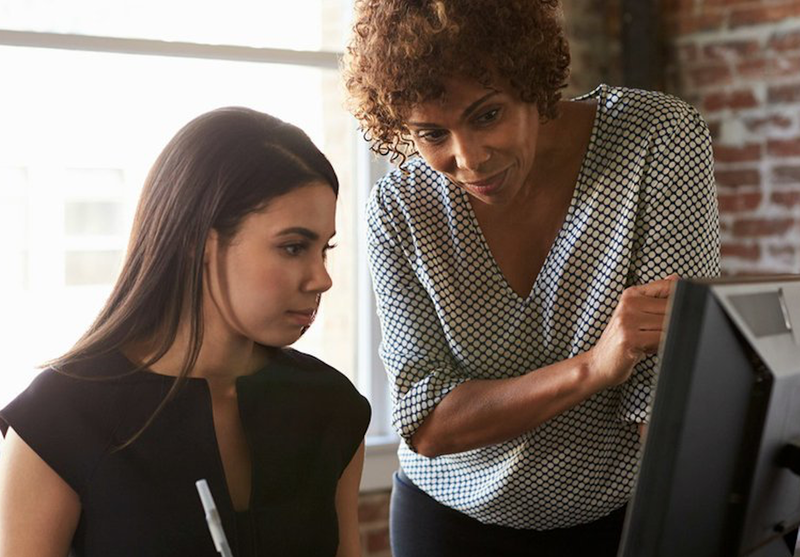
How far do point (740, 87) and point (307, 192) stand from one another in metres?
1.97

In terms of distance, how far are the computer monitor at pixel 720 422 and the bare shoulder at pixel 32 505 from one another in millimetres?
752

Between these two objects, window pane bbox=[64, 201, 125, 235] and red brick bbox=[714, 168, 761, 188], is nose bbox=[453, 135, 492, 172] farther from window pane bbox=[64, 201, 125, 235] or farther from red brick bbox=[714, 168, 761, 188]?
red brick bbox=[714, 168, 761, 188]

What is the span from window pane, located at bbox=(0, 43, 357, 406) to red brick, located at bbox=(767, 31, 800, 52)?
1388 millimetres

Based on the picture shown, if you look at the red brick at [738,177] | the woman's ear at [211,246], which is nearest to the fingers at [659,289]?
the woman's ear at [211,246]

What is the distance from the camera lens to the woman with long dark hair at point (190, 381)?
1.39 metres

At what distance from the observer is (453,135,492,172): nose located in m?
1.50

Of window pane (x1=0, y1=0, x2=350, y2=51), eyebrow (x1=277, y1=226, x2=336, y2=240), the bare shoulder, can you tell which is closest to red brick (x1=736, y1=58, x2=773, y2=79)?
window pane (x1=0, y1=0, x2=350, y2=51)

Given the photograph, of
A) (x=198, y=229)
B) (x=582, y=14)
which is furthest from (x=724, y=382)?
(x=582, y=14)

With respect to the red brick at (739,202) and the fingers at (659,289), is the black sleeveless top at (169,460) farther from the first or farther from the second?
the red brick at (739,202)

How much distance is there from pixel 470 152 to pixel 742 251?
1859mm

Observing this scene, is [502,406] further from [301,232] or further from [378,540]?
[378,540]

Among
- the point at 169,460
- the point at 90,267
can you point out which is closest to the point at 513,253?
the point at 169,460

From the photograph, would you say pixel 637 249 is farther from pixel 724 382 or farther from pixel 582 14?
pixel 582 14

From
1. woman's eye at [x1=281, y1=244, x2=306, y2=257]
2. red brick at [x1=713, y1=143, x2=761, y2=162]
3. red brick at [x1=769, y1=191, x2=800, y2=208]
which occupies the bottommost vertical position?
red brick at [x1=769, y1=191, x2=800, y2=208]
